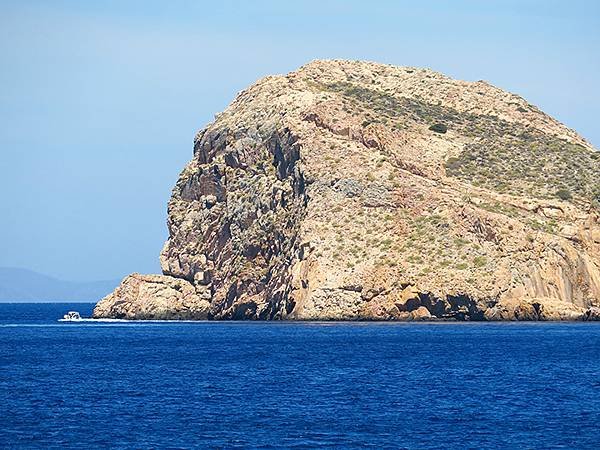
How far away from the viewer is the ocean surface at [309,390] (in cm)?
5206

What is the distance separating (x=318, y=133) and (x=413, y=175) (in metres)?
12.4

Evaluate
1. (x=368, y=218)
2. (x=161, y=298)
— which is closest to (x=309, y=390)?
(x=368, y=218)

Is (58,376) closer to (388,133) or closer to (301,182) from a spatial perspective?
(301,182)

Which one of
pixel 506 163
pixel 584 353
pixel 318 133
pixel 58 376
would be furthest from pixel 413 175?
pixel 58 376

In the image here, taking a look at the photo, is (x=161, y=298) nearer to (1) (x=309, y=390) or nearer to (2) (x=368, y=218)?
(2) (x=368, y=218)

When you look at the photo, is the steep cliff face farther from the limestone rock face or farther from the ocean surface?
the ocean surface

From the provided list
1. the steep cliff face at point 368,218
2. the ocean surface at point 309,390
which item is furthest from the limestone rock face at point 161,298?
the ocean surface at point 309,390

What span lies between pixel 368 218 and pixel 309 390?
75180mm

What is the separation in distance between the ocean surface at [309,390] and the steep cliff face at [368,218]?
15.2 meters

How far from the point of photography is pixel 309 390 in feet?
225

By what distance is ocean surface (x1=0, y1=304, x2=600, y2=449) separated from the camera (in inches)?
2050

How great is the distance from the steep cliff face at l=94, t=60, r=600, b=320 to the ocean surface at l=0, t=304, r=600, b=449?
1524 cm

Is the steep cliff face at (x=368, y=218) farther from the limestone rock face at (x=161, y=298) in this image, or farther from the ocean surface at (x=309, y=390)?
the ocean surface at (x=309, y=390)

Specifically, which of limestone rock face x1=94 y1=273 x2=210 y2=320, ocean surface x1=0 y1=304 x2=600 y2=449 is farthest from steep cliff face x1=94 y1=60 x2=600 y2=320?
ocean surface x1=0 y1=304 x2=600 y2=449
